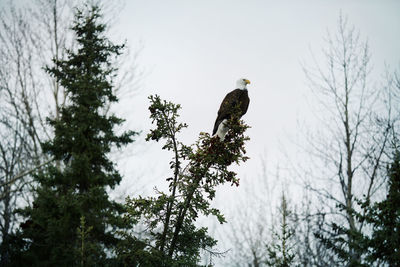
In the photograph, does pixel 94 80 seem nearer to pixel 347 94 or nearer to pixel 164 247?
pixel 164 247

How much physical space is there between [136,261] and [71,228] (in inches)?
173

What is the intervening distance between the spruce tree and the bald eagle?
3973 millimetres

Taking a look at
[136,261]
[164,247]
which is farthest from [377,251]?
[136,261]

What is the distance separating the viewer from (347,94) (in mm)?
10633

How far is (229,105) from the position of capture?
5.48 metres

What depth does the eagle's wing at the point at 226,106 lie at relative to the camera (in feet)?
18.3

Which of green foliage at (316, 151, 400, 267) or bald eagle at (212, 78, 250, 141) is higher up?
bald eagle at (212, 78, 250, 141)

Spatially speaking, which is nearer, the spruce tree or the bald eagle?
the bald eagle

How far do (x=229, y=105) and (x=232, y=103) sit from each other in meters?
0.36

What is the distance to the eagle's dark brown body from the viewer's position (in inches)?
221

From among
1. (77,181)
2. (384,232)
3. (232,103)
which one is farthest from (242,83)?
(77,181)

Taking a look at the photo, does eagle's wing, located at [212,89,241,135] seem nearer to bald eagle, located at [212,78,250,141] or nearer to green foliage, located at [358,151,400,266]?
bald eagle, located at [212,78,250,141]

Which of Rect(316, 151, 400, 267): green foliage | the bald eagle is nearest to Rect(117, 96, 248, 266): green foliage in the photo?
the bald eagle

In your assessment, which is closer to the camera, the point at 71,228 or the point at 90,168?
the point at 71,228
